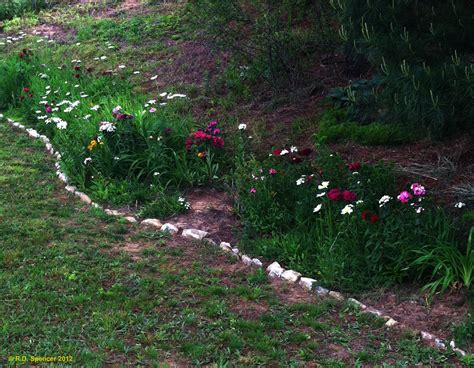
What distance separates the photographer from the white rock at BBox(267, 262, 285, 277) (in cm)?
493

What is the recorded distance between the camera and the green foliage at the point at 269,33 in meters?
8.02

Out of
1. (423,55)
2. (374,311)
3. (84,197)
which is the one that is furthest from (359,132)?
(84,197)

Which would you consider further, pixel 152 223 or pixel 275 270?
pixel 152 223

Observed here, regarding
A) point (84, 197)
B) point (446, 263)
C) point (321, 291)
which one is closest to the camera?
point (446, 263)

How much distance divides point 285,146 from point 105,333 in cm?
304

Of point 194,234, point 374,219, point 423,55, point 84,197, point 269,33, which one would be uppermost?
point 423,55

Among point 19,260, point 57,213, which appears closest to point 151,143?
point 57,213

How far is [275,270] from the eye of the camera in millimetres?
4953

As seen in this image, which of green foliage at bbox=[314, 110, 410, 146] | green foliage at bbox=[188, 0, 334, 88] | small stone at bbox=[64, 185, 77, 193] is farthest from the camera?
green foliage at bbox=[188, 0, 334, 88]

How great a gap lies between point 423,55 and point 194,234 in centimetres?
233

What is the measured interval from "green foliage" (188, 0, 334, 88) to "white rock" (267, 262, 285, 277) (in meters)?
3.54

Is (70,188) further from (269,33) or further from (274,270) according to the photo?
(269,33)

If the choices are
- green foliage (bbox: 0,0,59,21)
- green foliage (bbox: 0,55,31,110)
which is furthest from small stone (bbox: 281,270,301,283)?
green foliage (bbox: 0,0,59,21)

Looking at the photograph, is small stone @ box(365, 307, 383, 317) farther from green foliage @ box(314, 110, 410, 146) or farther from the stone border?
green foliage @ box(314, 110, 410, 146)
